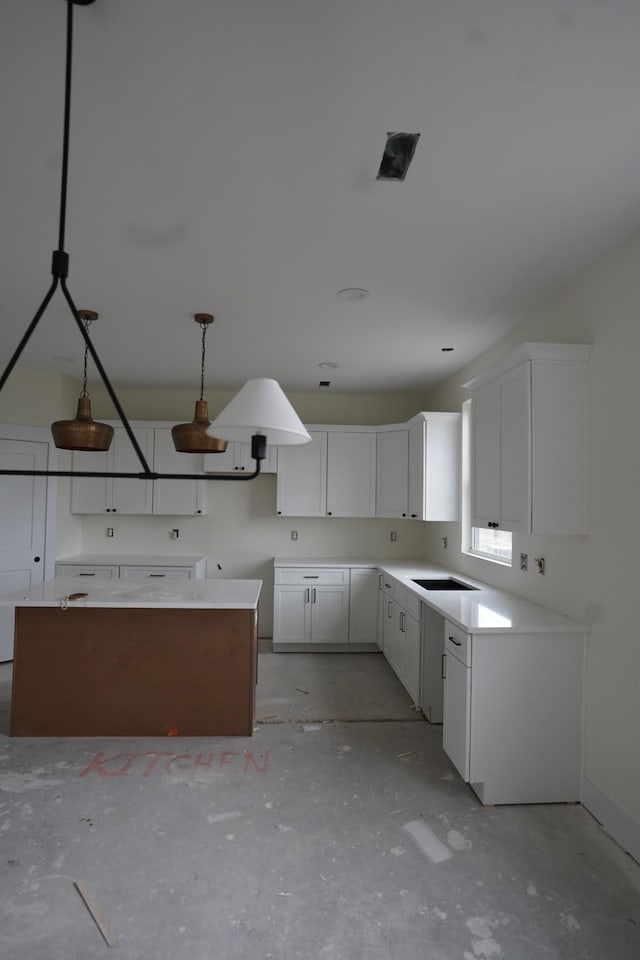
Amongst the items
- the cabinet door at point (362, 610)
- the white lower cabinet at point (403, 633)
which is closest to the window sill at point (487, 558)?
the white lower cabinet at point (403, 633)

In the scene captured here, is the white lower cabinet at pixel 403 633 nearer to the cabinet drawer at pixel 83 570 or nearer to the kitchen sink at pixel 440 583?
the kitchen sink at pixel 440 583

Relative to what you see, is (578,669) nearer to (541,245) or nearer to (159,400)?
(541,245)

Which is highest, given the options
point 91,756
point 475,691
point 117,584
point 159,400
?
point 159,400

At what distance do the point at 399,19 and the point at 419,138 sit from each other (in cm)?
47

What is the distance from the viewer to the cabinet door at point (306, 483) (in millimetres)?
5656

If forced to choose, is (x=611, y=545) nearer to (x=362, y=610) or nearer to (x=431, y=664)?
(x=431, y=664)

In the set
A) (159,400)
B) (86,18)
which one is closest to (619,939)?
→ (86,18)

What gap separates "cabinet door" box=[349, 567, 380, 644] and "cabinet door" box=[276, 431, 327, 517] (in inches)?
30.6

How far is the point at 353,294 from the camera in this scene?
3.15m

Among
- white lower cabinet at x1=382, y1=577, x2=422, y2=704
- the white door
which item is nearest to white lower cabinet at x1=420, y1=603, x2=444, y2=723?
white lower cabinet at x1=382, y1=577, x2=422, y2=704

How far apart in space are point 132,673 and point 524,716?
2386mm

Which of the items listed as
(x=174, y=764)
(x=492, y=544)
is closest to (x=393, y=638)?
(x=492, y=544)

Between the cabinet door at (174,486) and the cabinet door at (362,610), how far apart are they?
69.8 inches

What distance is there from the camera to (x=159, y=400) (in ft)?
19.5
